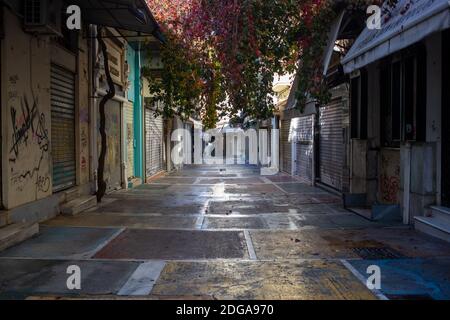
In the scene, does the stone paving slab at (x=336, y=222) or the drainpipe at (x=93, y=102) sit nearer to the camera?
the stone paving slab at (x=336, y=222)

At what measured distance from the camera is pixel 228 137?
163 feet

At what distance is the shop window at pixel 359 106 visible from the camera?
11.5 metres

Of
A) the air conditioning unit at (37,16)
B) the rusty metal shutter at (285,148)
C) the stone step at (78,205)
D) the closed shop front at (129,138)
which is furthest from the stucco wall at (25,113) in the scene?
the rusty metal shutter at (285,148)

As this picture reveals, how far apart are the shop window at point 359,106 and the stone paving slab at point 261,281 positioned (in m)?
5.80

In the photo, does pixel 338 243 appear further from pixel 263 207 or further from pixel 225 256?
pixel 263 207

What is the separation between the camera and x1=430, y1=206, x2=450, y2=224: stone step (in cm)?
784

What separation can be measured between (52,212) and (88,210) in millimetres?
1286

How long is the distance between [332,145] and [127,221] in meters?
7.74

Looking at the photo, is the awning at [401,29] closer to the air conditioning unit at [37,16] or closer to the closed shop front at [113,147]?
the air conditioning unit at [37,16]

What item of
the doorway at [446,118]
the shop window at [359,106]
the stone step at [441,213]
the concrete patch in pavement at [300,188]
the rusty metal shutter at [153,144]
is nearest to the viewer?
the stone step at [441,213]

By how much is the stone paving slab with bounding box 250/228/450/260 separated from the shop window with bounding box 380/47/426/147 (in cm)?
183

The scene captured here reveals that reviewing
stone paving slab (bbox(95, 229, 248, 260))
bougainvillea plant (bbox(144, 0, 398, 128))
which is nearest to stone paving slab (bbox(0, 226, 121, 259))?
stone paving slab (bbox(95, 229, 248, 260))

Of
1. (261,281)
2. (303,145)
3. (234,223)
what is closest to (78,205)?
(234,223)

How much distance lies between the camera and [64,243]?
24.6 feet
